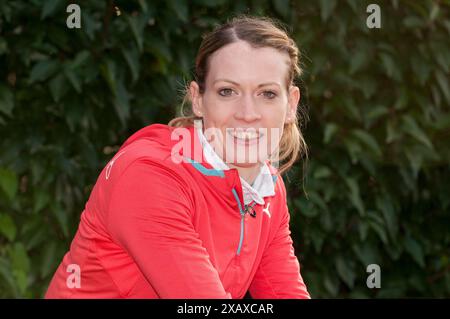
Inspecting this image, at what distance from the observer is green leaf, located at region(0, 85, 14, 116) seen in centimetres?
249

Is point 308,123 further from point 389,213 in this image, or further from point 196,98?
point 196,98

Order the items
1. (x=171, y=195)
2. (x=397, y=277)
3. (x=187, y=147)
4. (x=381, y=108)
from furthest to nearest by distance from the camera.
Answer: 1. (x=397, y=277)
2. (x=381, y=108)
3. (x=187, y=147)
4. (x=171, y=195)

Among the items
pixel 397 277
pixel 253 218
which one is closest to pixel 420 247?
pixel 397 277

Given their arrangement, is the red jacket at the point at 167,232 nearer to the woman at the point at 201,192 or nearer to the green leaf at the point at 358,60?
the woman at the point at 201,192

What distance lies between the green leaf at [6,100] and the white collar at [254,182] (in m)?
0.82

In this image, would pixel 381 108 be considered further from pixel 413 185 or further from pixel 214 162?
pixel 214 162

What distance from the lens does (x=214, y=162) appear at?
1.86m

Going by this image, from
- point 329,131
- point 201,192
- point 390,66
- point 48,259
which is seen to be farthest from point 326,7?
point 48,259

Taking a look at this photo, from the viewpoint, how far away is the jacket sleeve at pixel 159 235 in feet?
5.34

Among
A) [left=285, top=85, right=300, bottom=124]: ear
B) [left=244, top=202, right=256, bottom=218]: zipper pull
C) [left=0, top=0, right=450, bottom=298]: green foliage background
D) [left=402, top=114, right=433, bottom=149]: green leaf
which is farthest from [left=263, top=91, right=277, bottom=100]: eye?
[left=402, top=114, right=433, bottom=149]: green leaf

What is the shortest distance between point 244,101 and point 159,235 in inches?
16.3

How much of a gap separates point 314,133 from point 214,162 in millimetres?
1123

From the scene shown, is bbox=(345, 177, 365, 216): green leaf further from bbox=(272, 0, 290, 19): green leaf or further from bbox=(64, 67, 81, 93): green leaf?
bbox=(64, 67, 81, 93): green leaf

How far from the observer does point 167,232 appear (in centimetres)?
166
